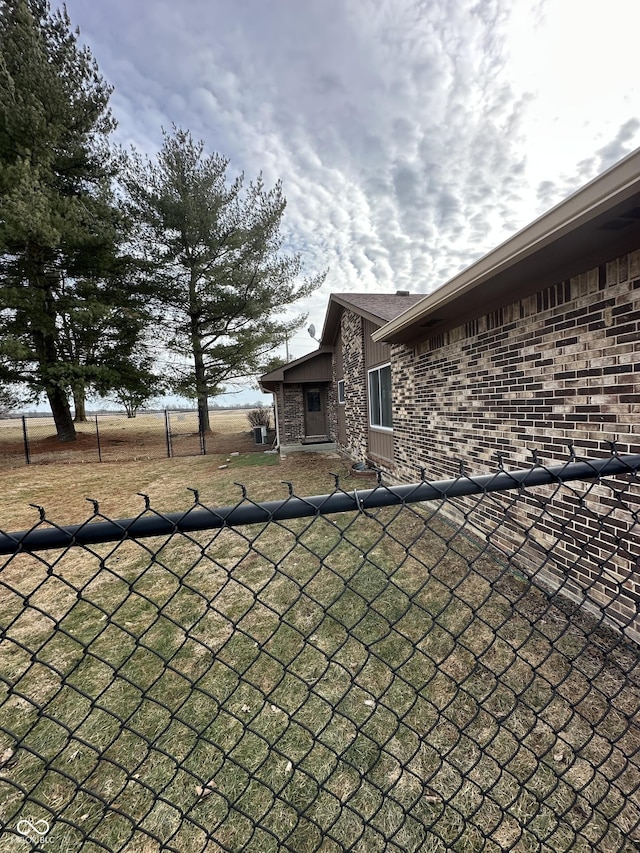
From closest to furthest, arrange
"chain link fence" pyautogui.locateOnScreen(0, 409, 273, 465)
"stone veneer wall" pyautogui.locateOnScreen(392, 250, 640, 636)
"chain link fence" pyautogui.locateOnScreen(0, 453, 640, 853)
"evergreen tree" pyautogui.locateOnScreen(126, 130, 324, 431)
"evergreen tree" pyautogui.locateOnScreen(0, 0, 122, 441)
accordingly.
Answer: "chain link fence" pyautogui.locateOnScreen(0, 453, 640, 853), "stone veneer wall" pyautogui.locateOnScreen(392, 250, 640, 636), "evergreen tree" pyautogui.locateOnScreen(0, 0, 122, 441), "chain link fence" pyautogui.locateOnScreen(0, 409, 273, 465), "evergreen tree" pyautogui.locateOnScreen(126, 130, 324, 431)

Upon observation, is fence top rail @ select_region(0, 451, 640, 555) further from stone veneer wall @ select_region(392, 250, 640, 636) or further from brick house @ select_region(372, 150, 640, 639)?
stone veneer wall @ select_region(392, 250, 640, 636)

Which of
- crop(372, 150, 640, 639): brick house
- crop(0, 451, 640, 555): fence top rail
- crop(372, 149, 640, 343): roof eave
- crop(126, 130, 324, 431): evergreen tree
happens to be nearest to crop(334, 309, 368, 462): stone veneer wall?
crop(372, 150, 640, 639): brick house

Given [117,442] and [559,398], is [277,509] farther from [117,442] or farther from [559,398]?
[117,442]

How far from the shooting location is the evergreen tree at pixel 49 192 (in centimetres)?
928

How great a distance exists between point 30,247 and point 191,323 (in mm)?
5447

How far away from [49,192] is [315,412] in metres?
10.1

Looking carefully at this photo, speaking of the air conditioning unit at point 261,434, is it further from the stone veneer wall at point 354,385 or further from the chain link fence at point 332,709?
the chain link fence at point 332,709

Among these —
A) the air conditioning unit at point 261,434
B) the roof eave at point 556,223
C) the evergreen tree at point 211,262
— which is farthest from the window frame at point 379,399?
the evergreen tree at point 211,262

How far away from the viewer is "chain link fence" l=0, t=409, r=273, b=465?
1218cm

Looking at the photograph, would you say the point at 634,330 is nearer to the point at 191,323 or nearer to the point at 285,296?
the point at 285,296

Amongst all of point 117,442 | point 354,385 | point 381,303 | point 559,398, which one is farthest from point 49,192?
point 559,398

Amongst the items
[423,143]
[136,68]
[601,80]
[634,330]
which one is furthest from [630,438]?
[136,68]

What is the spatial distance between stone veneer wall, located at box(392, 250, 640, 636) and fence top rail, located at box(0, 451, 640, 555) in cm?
83

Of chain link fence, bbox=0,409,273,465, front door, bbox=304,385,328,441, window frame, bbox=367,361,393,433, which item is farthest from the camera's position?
front door, bbox=304,385,328,441
